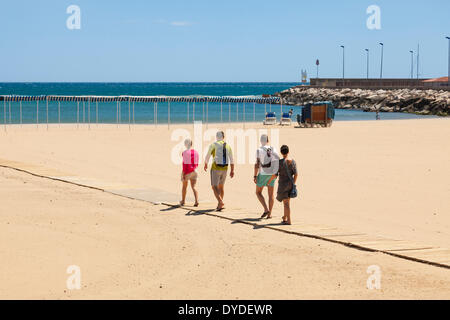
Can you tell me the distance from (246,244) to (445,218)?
4.51 meters

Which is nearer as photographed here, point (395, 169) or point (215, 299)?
point (215, 299)

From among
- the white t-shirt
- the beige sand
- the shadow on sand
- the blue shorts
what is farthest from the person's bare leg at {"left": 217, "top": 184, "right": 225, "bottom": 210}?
the white t-shirt

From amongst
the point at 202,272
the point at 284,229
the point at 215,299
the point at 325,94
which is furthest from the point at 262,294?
the point at 325,94

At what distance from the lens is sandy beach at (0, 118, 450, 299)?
293 inches

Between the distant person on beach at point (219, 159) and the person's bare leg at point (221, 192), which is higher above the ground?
the distant person on beach at point (219, 159)

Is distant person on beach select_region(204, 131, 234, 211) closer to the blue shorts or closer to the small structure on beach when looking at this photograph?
the blue shorts

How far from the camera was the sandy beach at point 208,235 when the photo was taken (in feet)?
24.5

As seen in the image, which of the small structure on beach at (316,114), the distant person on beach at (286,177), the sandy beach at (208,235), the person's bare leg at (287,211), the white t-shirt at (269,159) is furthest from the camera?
the small structure on beach at (316,114)

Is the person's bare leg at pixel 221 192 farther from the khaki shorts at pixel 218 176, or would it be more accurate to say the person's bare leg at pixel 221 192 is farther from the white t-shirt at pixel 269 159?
the white t-shirt at pixel 269 159

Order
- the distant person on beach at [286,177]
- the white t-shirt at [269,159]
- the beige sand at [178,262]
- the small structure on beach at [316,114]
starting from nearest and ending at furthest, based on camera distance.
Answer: the beige sand at [178,262] < the distant person on beach at [286,177] < the white t-shirt at [269,159] < the small structure on beach at [316,114]

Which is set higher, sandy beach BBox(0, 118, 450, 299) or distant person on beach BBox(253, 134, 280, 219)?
distant person on beach BBox(253, 134, 280, 219)

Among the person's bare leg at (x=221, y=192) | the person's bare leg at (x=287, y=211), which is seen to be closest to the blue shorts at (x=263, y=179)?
the person's bare leg at (x=287, y=211)
